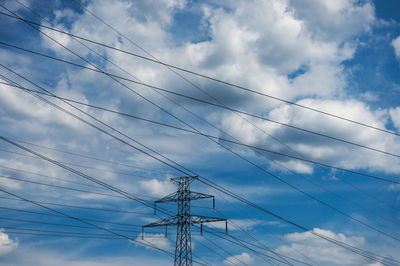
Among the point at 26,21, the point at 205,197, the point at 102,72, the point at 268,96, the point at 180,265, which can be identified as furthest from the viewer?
the point at 205,197

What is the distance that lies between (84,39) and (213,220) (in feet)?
87.6

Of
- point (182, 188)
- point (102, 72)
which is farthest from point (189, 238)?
point (102, 72)

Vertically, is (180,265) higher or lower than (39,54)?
lower

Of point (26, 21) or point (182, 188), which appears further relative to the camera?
point (182, 188)

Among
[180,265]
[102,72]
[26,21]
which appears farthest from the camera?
[180,265]

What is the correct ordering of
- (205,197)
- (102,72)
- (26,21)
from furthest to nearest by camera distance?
(205,197)
(102,72)
(26,21)

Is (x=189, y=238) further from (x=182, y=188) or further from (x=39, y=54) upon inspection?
(x=39, y=54)

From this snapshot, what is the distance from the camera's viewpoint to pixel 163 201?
45094 mm

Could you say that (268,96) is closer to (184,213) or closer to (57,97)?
(57,97)

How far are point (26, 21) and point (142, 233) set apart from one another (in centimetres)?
3101

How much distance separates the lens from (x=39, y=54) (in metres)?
20.7

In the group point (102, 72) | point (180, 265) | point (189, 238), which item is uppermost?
point (102, 72)

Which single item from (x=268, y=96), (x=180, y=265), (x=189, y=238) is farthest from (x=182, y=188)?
(x=268, y=96)

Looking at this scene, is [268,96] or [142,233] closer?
[268,96]
